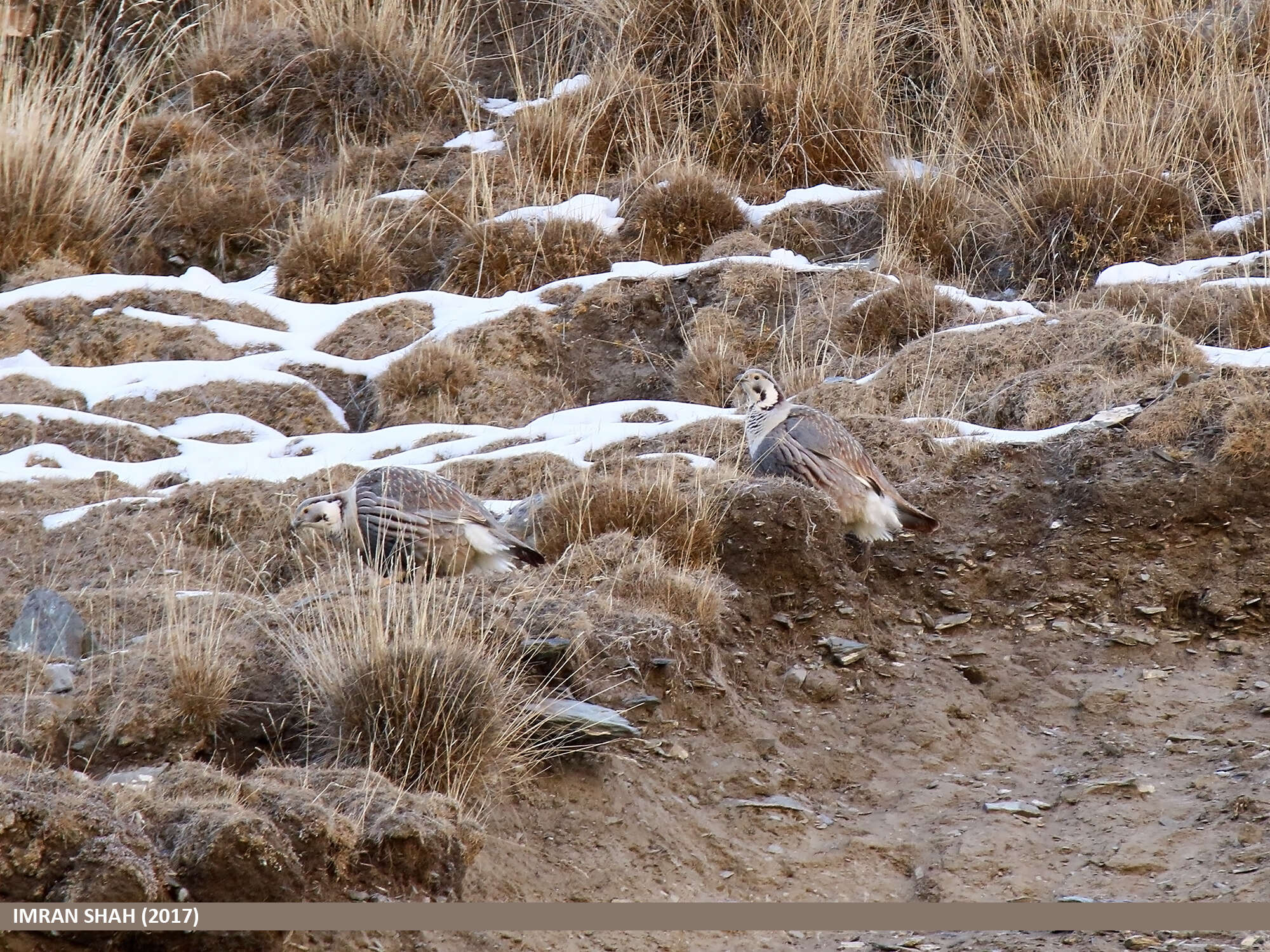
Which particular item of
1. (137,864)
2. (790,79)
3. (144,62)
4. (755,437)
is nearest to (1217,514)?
(755,437)

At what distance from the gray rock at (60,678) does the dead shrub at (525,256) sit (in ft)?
16.8

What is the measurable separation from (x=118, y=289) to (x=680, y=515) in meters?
4.88

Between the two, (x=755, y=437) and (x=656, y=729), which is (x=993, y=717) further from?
(x=755, y=437)

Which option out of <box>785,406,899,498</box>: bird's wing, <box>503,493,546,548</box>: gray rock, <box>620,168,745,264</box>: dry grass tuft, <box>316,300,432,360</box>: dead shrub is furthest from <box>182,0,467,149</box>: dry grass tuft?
<box>785,406,899,498</box>: bird's wing

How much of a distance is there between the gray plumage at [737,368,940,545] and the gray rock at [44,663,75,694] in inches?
119

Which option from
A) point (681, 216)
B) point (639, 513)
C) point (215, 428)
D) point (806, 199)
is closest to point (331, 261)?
point (215, 428)

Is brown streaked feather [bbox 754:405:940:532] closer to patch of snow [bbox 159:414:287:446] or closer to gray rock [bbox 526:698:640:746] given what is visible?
gray rock [bbox 526:698:640:746]

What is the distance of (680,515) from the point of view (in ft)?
18.2

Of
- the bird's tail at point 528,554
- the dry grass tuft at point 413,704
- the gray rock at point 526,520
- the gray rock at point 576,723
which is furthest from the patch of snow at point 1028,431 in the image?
the dry grass tuft at point 413,704

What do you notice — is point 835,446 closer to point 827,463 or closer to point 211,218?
point 827,463

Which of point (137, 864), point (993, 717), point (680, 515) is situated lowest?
point (993, 717)

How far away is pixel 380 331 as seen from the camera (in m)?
8.55

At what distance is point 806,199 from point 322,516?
5327mm

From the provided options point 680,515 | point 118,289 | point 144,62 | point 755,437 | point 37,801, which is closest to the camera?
point 37,801
